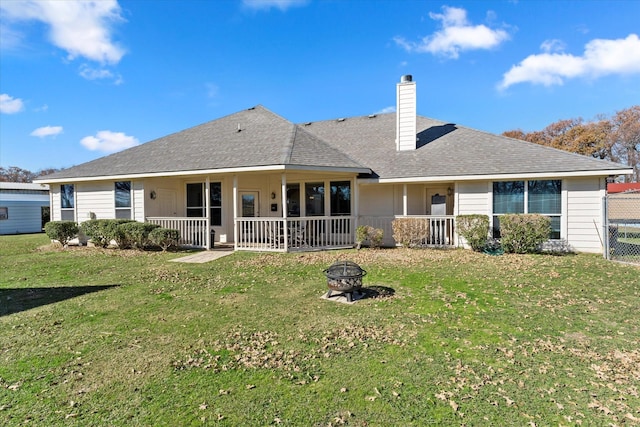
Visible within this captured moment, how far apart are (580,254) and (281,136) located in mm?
11016

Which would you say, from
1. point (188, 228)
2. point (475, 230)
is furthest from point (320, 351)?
point (188, 228)

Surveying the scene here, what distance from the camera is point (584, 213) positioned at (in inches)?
408

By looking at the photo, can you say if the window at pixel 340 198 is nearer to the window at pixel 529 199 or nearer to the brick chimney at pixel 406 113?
the brick chimney at pixel 406 113

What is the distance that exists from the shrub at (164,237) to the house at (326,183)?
2.78 feet

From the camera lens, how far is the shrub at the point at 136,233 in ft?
37.7

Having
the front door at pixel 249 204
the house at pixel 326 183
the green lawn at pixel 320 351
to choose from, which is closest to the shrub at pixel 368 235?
the house at pixel 326 183

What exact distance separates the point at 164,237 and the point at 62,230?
497 centimetres

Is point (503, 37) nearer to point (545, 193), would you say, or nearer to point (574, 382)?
point (545, 193)

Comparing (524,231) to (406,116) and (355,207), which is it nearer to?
(355,207)

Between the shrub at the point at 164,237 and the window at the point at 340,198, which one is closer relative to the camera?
the shrub at the point at 164,237

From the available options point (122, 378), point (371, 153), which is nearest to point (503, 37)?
point (371, 153)

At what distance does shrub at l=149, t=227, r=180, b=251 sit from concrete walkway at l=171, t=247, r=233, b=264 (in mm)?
1278

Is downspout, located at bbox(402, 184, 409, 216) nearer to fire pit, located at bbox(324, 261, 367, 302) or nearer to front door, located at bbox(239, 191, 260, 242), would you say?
front door, located at bbox(239, 191, 260, 242)

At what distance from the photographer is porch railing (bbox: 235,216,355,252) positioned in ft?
37.3
